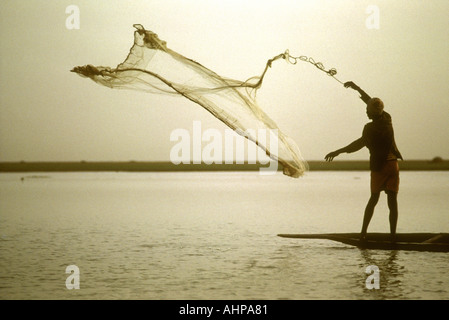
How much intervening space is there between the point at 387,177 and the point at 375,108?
3.43ft

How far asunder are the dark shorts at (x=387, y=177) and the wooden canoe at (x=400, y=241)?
0.96 m

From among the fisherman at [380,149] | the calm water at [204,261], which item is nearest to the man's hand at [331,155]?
the fisherman at [380,149]

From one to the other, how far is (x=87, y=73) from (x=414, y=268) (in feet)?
18.7

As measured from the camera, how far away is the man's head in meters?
11.4

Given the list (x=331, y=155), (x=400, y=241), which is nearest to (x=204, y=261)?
(x=331, y=155)

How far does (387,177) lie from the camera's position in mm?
11430

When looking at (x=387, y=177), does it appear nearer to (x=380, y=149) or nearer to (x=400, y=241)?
(x=380, y=149)

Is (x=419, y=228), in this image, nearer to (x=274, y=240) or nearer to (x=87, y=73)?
(x=274, y=240)

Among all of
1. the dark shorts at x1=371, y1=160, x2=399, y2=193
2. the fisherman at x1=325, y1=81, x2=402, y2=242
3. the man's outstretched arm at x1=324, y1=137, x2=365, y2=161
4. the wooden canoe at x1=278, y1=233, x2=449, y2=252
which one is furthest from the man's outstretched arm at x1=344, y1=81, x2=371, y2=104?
the wooden canoe at x1=278, y1=233, x2=449, y2=252

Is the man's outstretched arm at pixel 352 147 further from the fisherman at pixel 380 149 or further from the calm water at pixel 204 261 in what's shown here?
the calm water at pixel 204 261

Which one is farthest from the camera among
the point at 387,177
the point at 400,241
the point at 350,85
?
the point at 400,241

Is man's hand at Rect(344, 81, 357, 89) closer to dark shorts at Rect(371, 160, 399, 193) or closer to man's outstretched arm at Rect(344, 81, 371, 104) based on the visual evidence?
man's outstretched arm at Rect(344, 81, 371, 104)

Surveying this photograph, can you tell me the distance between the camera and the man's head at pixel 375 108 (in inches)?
448
